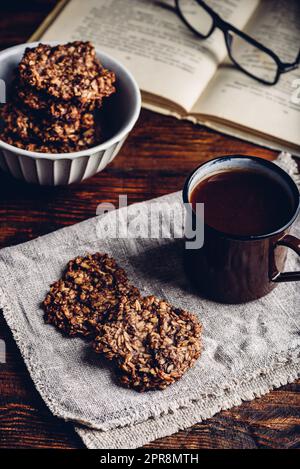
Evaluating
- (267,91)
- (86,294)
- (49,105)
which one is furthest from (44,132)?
(267,91)

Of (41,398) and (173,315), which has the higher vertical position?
(173,315)

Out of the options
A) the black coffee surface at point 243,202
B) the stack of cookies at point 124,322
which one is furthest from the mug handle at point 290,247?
the stack of cookies at point 124,322

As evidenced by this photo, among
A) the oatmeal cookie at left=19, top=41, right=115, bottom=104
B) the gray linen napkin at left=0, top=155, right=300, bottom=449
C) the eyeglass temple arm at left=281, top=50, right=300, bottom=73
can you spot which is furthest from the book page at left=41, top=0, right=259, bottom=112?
the gray linen napkin at left=0, top=155, right=300, bottom=449

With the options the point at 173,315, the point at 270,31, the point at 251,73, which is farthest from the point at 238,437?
the point at 270,31

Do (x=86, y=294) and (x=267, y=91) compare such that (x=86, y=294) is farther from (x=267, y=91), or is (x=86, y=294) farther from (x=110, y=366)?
(x=267, y=91)

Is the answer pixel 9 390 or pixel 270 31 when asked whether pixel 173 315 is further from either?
pixel 270 31
